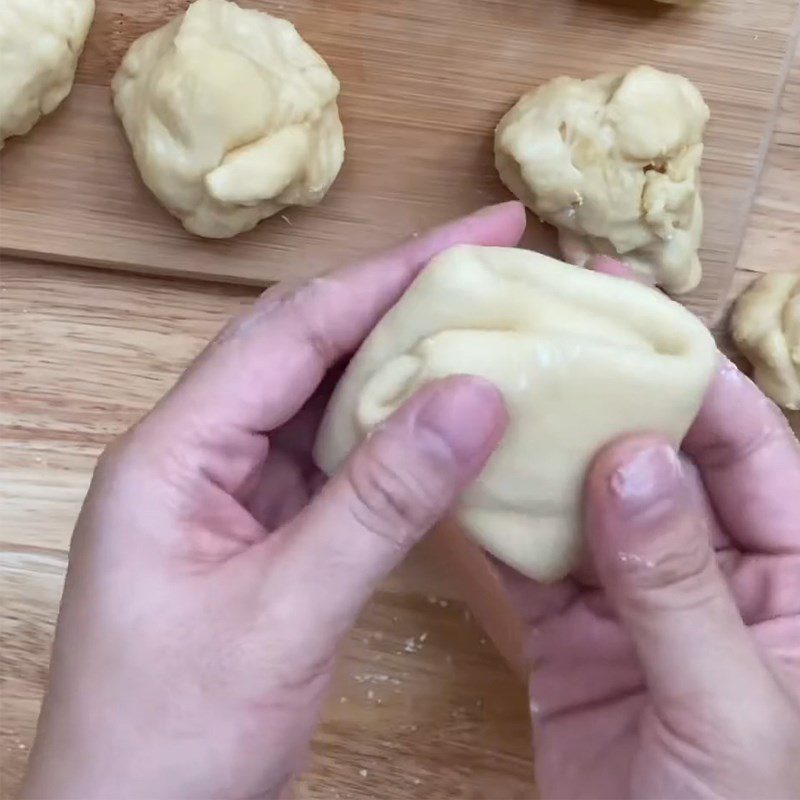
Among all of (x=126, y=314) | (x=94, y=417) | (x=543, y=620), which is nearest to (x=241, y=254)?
(x=126, y=314)

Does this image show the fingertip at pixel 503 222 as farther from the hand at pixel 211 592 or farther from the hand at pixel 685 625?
the hand at pixel 211 592

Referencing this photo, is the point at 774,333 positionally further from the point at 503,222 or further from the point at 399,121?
the point at 399,121

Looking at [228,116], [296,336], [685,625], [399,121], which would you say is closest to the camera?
[685,625]

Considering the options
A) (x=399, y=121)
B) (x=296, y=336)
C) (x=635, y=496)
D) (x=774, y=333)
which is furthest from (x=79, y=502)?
(x=774, y=333)

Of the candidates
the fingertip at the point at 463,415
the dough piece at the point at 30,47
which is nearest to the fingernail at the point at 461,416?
the fingertip at the point at 463,415

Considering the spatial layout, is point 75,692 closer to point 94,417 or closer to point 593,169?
point 94,417

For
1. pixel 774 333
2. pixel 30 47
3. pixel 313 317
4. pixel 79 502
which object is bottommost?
A: pixel 79 502

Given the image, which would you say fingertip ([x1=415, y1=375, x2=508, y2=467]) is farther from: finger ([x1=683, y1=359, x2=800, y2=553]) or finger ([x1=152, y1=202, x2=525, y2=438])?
finger ([x1=683, y1=359, x2=800, y2=553])

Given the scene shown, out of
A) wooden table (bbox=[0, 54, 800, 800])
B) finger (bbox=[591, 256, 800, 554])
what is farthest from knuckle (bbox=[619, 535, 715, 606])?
wooden table (bbox=[0, 54, 800, 800])
